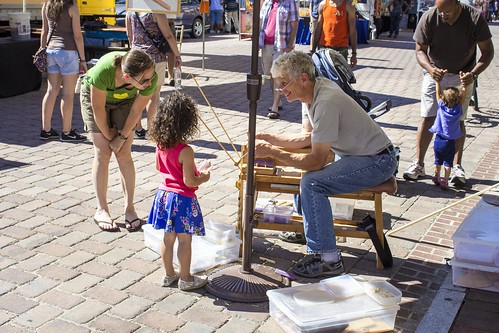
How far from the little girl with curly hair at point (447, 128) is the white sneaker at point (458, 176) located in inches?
4.4

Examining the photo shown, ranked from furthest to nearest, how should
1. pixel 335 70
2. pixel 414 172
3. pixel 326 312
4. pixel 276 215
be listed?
pixel 414 172 → pixel 335 70 → pixel 276 215 → pixel 326 312

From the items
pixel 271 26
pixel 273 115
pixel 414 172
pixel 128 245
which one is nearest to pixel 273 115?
pixel 273 115

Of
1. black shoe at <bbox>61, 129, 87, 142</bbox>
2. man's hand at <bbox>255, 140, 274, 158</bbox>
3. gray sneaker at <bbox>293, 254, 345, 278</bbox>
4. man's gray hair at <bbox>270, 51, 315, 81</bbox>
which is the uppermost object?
man's gray hair at <bbox>270, 51, 315, 81</bbox>

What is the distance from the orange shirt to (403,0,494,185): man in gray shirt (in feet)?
7.52

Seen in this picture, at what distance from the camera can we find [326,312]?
11.9 feet

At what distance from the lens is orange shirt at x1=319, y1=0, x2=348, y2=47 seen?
8.64 meters

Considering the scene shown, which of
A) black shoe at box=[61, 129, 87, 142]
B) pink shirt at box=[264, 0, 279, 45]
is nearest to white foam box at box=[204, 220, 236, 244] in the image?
black shoe at box=[61, 129, 87, 142]

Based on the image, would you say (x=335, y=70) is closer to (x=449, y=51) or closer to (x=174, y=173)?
(x=449, y=51)

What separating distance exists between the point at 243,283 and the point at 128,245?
3.46ft

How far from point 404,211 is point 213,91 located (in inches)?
245

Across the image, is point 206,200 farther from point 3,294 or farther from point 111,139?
point 3,294

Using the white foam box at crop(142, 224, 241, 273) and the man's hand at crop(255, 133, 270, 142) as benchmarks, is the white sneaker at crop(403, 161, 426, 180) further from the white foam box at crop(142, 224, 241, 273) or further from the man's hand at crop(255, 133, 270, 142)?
the white foam box at crop(142, 224, 241, 273)

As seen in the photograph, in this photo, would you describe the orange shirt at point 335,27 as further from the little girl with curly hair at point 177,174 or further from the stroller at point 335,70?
the little girl with curly hair at point 177,174

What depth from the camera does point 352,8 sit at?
8.88 m
